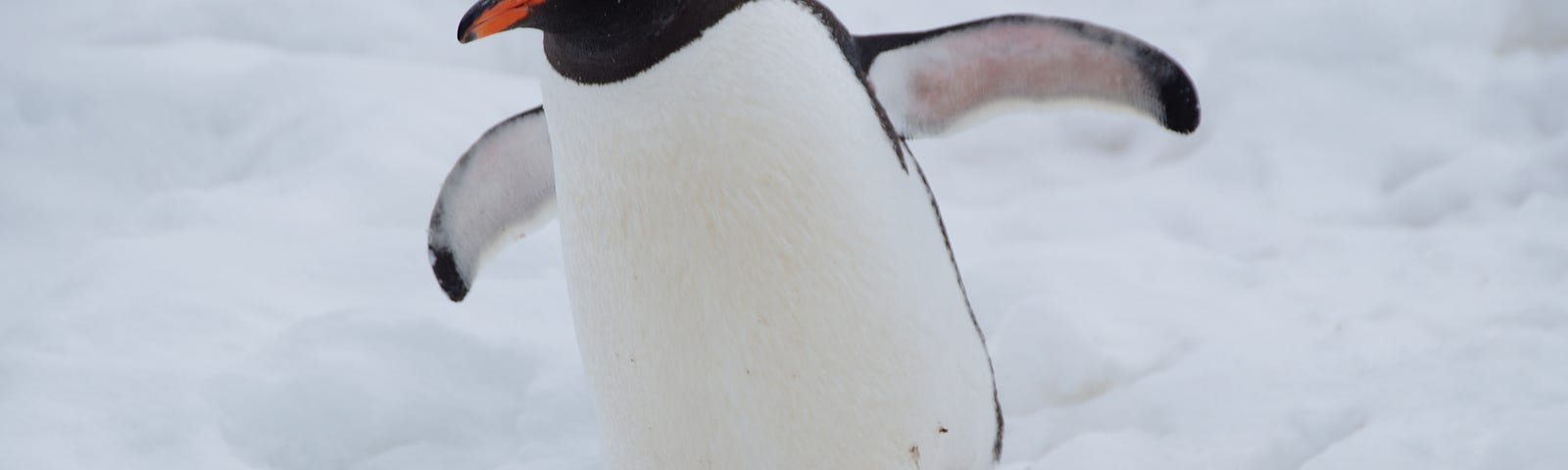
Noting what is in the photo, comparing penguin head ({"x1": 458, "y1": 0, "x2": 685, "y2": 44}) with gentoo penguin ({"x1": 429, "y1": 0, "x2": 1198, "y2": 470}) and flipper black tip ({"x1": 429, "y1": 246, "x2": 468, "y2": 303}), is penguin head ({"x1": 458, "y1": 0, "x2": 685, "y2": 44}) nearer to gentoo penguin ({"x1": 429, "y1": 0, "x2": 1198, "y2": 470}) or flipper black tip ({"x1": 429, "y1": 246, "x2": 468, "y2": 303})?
gentoo penguin ({"x1": 429, "y1": 0, "x2": 1198, "y2": 470})

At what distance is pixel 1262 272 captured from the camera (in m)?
2.05

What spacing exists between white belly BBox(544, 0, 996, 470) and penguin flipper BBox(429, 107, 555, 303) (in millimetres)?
321

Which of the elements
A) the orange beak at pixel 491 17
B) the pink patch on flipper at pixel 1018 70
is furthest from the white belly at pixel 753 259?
the pink patch on flipper at pixel 1018 70

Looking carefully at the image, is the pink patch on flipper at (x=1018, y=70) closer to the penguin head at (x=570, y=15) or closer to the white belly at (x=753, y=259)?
the white belly at (x=753, y=259)

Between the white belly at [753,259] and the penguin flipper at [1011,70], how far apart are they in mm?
201

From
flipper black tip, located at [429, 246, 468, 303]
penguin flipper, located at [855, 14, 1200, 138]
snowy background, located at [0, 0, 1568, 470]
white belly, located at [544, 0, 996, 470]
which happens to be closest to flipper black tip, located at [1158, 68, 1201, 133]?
penguin flipper, located at [855, 14, 1200, 138]

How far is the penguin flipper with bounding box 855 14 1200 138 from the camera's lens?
4.58 feet

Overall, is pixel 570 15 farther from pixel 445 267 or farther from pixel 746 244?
pixel 445 267

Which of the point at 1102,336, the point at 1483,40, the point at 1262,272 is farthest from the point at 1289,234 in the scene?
the point at 1483,40

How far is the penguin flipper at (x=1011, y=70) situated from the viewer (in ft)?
4.58

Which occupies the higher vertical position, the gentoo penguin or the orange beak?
the orange beak

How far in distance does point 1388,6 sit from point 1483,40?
196 millimetres

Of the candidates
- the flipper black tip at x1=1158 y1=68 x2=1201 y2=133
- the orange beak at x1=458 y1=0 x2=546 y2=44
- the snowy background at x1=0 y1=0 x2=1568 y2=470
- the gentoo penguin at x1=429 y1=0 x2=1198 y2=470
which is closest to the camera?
the orange beak at x1=458 y1=0 x2=546 y2=44

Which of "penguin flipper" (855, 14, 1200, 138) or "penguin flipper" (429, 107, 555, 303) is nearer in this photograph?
"penguin flipper" (855, 14, 1200, 138)
